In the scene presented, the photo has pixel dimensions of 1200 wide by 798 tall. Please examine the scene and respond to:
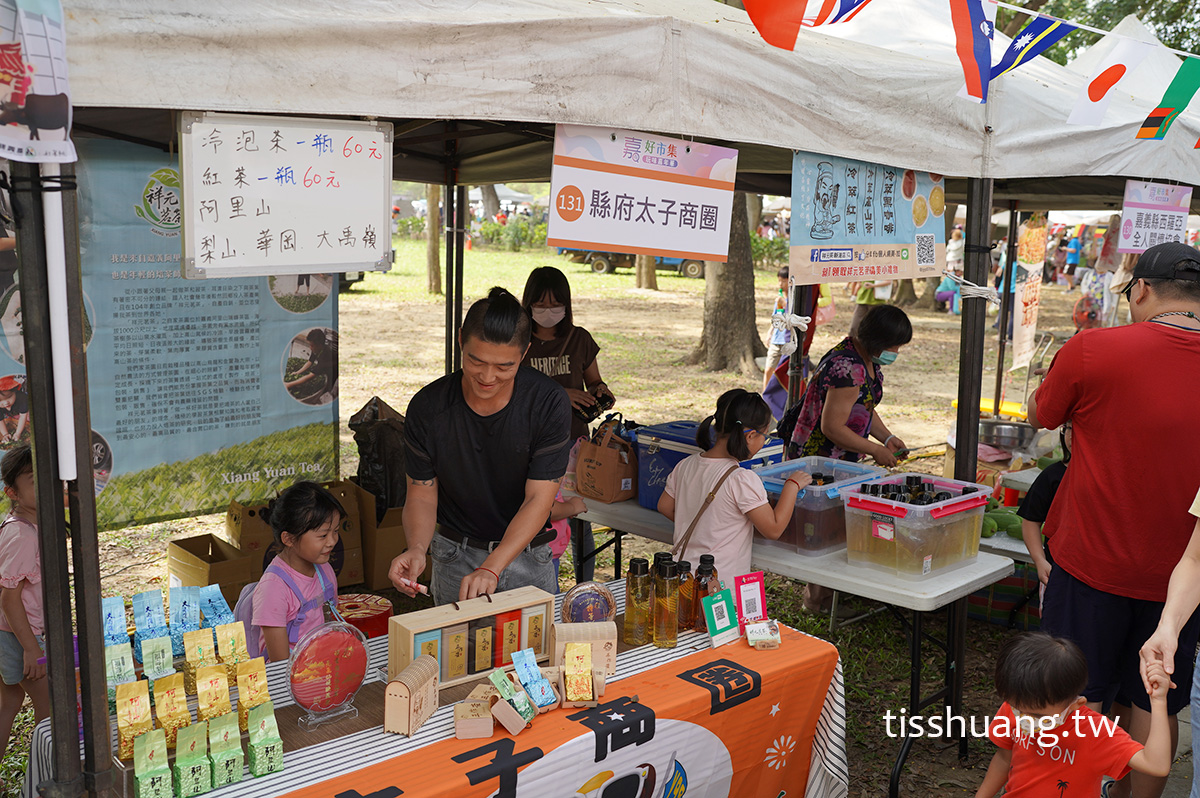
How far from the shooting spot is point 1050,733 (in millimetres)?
2221

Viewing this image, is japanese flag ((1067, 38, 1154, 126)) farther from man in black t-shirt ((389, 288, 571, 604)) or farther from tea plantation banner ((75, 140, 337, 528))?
tea plantation banner ((75, 140, 337, 528))

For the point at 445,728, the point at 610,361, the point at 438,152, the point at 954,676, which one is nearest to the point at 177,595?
the point at 445,728

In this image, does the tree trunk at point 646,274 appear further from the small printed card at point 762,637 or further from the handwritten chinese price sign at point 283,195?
the handwritten chinese price sign at point 283,195

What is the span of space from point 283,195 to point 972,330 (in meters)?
2.75

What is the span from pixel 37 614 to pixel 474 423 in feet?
5.34

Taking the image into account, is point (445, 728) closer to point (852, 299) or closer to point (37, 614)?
point (37, 614)

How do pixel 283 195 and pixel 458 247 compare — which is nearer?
pixel 283 195

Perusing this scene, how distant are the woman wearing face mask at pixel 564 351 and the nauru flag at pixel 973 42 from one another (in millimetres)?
1987

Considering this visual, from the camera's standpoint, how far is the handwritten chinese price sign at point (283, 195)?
6.42 feet

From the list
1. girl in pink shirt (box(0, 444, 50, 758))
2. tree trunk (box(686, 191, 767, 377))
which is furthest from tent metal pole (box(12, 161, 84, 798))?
tree trunk (box(686, 191, 767, 377))

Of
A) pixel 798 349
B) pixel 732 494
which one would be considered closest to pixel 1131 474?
pixel 732 494

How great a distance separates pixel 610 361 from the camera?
12.8 meters

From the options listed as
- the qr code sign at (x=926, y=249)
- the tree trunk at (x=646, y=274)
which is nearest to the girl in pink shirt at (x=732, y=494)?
the qr code sign at (x=926, y=249)

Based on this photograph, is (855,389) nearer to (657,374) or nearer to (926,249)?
(926,249)
